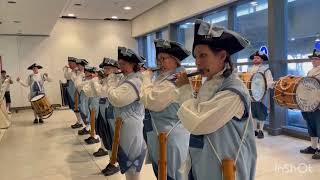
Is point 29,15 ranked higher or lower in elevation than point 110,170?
higher

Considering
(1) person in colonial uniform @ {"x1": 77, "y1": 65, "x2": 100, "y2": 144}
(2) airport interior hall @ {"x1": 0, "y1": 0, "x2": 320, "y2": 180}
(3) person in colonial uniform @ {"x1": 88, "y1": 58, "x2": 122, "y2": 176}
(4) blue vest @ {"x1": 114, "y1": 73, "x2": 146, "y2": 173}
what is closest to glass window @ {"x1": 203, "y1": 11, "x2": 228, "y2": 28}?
(2) airport interior hall @ {"x1": 0, "y1": 0, "x2": 320, "y2": 180}

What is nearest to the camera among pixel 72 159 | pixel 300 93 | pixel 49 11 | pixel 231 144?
pixel 231 144

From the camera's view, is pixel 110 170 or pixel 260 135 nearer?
pixel 110 170

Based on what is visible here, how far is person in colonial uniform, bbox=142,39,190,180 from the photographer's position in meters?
2.26

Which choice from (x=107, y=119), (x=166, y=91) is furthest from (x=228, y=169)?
(x=107, y=119)

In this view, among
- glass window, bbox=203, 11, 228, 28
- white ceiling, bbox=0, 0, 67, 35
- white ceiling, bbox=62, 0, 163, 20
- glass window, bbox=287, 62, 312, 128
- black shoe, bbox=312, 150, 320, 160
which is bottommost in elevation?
black shoe, bbox=312, 150, 320, 160

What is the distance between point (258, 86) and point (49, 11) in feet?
15.5

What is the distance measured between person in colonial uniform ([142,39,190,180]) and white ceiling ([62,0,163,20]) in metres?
6.69

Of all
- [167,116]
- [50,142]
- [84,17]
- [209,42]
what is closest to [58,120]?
[50,142]

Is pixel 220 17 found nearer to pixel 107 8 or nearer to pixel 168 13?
pixel 168 13

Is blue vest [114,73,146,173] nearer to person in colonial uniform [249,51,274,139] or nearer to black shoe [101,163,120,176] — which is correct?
black shoe [101,163,120,176]

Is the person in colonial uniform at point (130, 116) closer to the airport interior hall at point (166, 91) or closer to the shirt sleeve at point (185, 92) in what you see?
the airport interior hall at point (166, 91)

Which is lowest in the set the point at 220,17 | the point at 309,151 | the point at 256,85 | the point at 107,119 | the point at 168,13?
the point at 309,151

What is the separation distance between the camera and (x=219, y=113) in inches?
56.0
